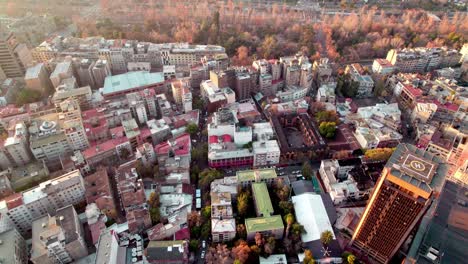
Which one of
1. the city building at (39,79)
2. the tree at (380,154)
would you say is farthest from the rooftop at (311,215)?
the city building at (39,79)

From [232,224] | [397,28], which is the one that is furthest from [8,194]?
[397,28]

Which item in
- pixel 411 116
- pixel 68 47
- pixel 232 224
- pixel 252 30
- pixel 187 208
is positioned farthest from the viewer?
pixel 252 30

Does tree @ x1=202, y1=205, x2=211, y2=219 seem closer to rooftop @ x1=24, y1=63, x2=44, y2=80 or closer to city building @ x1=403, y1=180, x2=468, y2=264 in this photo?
city building @ x1=403, y1=180, x2=468, y2=264

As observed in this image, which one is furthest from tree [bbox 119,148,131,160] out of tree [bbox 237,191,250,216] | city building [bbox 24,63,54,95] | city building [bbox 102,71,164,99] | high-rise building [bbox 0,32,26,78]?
high-rise building [bbox 0,32,26,78]

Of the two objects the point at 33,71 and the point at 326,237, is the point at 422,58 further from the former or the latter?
the point at 33,71

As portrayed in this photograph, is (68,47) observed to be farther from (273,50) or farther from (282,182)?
(282,182)

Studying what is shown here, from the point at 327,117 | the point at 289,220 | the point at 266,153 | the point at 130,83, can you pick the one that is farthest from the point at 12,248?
the point at 327,117
